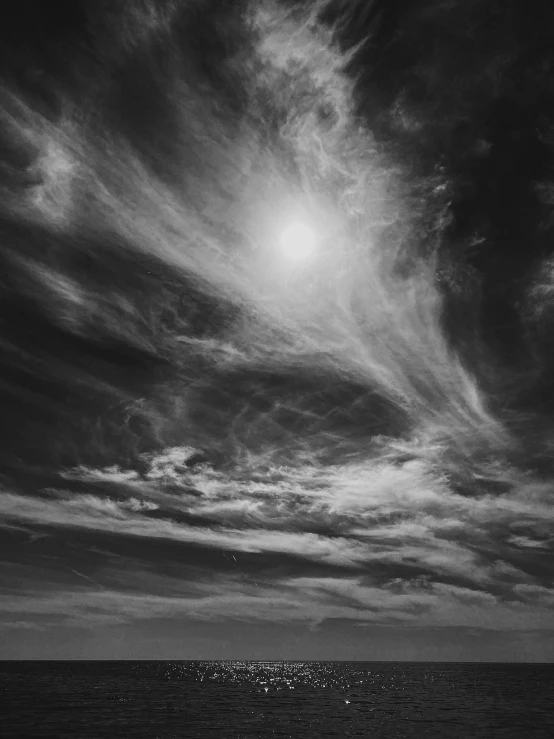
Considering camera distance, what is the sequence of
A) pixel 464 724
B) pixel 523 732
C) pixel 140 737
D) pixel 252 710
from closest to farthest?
pixel 140 737 → pixel 523 732 → pixel 464 724 → pixel 252 710

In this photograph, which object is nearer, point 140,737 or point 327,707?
point 140,737

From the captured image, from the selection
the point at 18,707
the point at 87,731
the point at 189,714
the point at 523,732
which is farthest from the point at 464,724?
the point at 18,707

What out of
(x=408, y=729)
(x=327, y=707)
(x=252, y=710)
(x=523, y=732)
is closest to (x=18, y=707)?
(x=252, y=710)

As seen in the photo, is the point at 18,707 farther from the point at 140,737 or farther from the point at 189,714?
the point at 140,737

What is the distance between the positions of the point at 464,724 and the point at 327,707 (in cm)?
2391

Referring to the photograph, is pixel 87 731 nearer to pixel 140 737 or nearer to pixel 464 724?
pixel 140 737

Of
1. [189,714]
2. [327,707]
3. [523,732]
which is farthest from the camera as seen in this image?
[327,707]

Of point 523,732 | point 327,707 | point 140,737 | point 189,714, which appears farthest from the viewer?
point 327,707

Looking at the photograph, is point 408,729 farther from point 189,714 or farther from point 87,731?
point 87,731

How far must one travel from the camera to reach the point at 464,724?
173 feet

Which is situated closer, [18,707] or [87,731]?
[87,731]

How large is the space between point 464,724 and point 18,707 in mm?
59009

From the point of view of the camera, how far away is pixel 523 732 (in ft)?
158

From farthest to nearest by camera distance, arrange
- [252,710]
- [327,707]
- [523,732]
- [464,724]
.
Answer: [327,707]
[252,710]
[464,724]
[523,732]
